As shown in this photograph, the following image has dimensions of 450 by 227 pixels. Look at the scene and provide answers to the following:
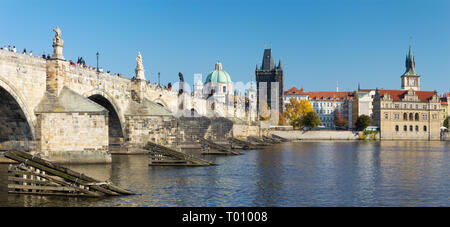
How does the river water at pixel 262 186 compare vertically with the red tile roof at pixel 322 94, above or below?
below

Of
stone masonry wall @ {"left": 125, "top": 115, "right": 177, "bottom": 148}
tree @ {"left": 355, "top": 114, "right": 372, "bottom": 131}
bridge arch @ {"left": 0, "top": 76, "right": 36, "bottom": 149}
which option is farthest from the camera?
tree @ {"left": 355, "top": 114, "right": 372, "bottom": 131}

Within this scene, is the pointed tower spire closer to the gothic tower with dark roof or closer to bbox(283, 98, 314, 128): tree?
the gothic tower with dark roof

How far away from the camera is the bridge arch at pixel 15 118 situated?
2931cm

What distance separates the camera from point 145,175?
89.8 ft

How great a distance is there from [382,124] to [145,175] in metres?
103

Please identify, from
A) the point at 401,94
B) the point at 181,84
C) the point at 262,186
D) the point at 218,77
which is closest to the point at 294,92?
the point at 218,77

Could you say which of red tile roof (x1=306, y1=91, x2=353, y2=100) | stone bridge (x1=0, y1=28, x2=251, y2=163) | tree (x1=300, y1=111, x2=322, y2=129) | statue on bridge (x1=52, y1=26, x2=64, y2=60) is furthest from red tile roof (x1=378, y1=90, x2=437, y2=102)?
statue on bridge (x1=52, y1=26, x2=64, y2=60)

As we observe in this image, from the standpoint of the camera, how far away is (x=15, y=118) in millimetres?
30375

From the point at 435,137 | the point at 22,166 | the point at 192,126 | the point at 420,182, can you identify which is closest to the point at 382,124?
the point at 435,137

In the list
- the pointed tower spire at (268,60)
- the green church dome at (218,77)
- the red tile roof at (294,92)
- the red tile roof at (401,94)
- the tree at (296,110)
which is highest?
the pointed tower spire at (268,60)

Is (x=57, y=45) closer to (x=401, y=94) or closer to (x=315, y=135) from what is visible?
(x=315, y=135)

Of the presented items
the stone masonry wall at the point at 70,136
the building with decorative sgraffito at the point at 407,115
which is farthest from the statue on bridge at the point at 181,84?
the building with decorative sgraffito at the point at 407,115

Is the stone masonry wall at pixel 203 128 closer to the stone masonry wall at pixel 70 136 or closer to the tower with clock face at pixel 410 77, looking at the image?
the stone masonry wall at pixel 70 136

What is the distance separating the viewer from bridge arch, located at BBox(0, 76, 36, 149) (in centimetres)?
2931
